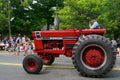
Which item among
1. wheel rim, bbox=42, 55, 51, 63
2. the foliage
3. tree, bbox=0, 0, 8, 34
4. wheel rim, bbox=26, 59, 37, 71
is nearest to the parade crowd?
wheel rim, bbox=42, 55, 51, 63

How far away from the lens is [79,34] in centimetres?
1182

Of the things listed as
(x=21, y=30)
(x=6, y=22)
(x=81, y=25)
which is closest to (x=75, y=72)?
(x=81, y=25)

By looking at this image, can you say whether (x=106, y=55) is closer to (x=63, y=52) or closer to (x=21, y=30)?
(x=63, y=52)

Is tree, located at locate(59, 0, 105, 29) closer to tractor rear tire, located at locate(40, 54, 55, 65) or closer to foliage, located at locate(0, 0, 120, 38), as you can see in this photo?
foliage, located at locate(0, 0, 120, 38)

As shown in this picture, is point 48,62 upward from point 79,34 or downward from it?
downward

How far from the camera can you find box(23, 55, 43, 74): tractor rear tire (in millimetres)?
11672

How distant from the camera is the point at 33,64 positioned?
11.9 m

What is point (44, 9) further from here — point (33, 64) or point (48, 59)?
point (33, 64)

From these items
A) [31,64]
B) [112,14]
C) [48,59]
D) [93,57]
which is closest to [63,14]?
[112,14]

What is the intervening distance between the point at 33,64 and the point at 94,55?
2269 millimetres

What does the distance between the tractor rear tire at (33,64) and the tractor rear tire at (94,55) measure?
133cm

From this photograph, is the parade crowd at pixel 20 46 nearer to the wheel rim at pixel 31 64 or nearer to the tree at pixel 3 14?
the tree at pixel 3 14

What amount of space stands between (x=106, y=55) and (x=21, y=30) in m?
36.6

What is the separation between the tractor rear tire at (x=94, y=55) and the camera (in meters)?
10.9
